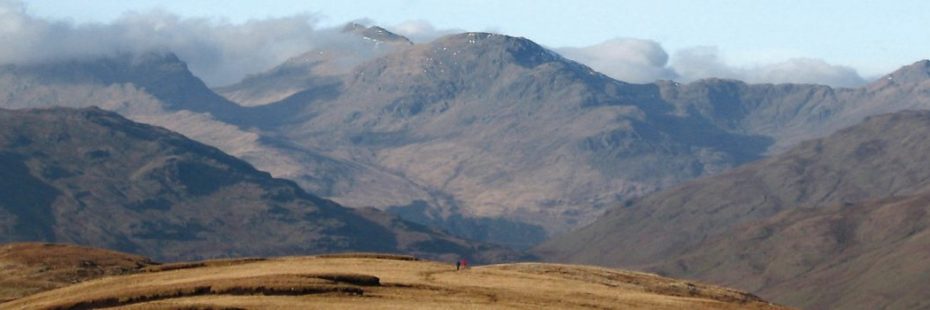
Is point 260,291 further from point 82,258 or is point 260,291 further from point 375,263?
point 82,258

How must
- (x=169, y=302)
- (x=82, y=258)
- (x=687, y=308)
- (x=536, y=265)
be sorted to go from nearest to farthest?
(x=169, y=302)
(x=687, y=308)
(x=82, y=258)
(x=536, y=265)

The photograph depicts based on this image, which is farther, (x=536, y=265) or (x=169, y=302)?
(x=536, y=265)

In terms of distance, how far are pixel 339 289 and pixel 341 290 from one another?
0.24m

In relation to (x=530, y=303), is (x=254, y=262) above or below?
above

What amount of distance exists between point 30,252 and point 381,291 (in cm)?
5719

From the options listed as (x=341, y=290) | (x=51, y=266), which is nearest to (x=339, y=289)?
(x=341, y=290)

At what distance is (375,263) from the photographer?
139125mm

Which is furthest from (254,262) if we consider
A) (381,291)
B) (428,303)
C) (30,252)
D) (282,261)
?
(428,303)

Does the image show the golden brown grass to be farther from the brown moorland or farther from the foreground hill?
the brown moorland

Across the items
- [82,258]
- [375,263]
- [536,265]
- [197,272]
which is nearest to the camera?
[197,272]

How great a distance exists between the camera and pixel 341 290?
10525 centimetres

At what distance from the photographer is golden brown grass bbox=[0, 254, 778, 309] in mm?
98688

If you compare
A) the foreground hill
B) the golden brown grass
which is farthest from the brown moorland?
the golden brown grass

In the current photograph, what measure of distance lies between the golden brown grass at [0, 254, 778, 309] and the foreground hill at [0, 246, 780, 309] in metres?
0.07
